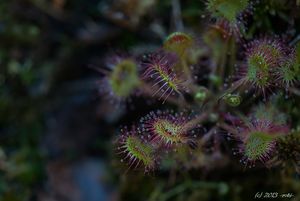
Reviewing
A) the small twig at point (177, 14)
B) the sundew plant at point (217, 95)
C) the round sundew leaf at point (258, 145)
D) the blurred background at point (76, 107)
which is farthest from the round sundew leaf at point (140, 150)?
the small twig at point (177, 14)

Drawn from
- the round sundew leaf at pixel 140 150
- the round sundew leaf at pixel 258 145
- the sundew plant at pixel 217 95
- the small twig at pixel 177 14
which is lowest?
the round sundew leaf at pixel 258 145

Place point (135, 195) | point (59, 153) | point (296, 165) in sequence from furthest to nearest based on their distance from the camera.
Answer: point (59, 153)
point (135, 195)
point (296, 165)

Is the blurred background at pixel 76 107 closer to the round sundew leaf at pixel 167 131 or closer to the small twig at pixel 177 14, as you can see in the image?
the small twig at pixel 177 14

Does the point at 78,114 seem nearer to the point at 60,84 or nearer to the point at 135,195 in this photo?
the point at 60,84

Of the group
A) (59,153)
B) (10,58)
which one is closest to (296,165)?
(59,153)

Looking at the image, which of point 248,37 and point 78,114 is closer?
point 248,37

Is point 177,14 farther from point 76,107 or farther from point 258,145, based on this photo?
point 258,145

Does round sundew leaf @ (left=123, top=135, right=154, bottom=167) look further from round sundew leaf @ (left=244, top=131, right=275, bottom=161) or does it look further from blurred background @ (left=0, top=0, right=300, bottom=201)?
blurred background @ (left=0, top=0, right=300, bottom=201)
